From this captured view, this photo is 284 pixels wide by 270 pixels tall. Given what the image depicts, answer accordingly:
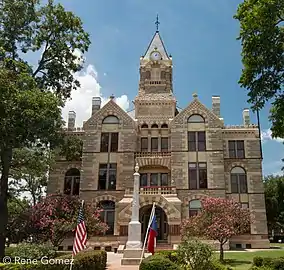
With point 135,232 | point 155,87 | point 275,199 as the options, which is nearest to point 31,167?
point 135,232

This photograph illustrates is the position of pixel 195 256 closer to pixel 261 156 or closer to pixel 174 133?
pixel 174 133

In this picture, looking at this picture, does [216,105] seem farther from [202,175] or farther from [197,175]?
[197,175]

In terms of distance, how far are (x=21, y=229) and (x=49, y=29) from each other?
1390 centimetres

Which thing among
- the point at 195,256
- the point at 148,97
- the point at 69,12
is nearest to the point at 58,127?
the point at 69,12

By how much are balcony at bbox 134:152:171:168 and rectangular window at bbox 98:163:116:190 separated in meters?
2.77

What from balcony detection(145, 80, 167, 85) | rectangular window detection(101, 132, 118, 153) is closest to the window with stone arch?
balcony detection(145, 80, 167, 85)

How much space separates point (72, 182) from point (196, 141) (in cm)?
1388

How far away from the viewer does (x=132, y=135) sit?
36.3 m

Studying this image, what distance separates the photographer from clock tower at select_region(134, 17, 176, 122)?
129 feet

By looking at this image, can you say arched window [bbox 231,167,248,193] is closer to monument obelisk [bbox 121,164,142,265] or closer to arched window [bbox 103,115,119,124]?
arched window [bbox 103,115,119,124]

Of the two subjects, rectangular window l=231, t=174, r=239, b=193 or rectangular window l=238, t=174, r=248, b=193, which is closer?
rectangular window l=238, t=174, r=248, b=193

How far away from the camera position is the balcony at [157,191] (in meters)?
32.7

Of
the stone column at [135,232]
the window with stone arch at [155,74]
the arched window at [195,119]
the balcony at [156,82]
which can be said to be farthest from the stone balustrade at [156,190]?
the window with stone arch at [155,74]

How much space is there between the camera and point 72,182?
37438 mm
